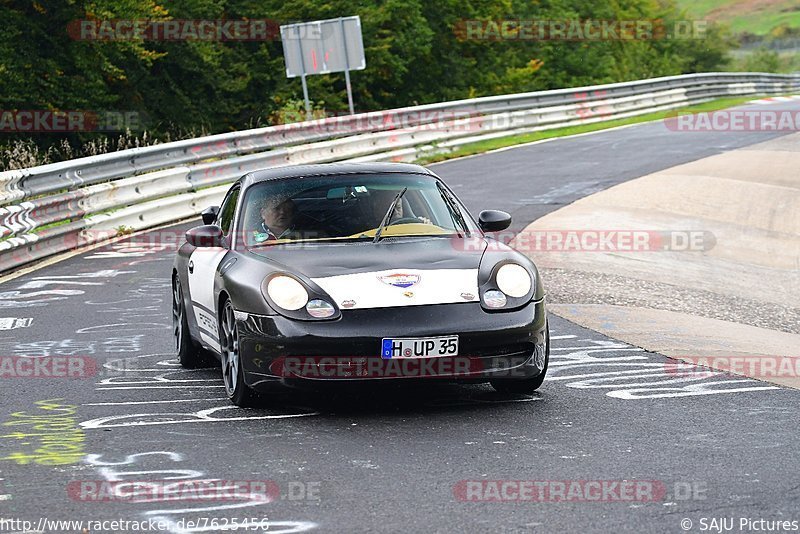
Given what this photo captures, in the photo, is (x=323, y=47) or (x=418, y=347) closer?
(x=418, y=347)

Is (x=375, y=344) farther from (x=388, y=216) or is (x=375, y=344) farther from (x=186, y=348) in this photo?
(x=186, y=348)

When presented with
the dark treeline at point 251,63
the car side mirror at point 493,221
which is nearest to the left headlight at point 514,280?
the car side mirror at point 493,221

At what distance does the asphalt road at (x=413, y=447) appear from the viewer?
5156 mm

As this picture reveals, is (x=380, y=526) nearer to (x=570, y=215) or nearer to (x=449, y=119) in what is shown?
(x=570, y=215)

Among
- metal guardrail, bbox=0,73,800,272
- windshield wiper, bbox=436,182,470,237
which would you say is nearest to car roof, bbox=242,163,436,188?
windshield wiper, bbox=436,182,470,237

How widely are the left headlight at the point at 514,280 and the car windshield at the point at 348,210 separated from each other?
78 centimetres

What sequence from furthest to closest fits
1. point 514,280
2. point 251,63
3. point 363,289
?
1. point 251,63
2. point 514,280
3. point 363,289

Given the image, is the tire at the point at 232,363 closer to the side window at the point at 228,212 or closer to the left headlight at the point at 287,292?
the left headlight at the point at 287,292

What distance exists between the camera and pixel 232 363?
25.2 feet

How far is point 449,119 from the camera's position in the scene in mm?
28391

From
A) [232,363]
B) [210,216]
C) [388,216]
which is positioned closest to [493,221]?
[388,216]

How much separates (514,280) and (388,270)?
693mm

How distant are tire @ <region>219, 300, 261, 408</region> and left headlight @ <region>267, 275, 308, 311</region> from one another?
1.14ft

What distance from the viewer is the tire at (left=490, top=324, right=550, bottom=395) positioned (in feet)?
24.8
